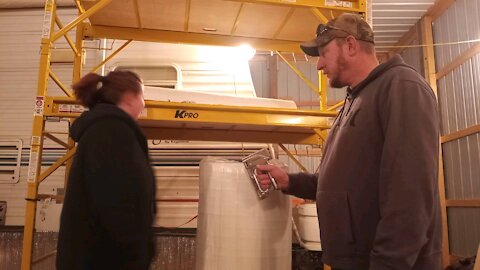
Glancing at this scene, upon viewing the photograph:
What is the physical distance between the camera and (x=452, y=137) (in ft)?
21.2

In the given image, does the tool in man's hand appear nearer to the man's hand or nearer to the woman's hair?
the man's hand

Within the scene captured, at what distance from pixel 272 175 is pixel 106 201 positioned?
1.13 meters

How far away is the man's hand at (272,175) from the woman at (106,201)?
2.95ft

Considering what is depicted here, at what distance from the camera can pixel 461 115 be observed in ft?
Result: 20.8

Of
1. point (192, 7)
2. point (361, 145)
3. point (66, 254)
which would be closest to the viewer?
point (361, 145)

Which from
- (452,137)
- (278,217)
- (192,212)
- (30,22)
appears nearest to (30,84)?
(30,22)

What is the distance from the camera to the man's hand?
2.44 metres

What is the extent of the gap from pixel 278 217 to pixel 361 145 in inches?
55.1

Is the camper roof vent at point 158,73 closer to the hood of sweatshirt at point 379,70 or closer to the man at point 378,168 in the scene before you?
the man at point 378,168

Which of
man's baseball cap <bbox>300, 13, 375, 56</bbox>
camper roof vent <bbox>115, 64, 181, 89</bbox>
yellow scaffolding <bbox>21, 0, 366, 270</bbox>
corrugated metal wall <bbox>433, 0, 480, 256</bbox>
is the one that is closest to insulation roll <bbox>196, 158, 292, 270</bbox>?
yellow scaffolding <bbox>21, 0, 366, 270</bbox>

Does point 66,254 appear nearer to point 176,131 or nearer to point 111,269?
point 111,269

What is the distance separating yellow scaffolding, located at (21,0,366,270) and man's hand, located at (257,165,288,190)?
Answer: 79cm

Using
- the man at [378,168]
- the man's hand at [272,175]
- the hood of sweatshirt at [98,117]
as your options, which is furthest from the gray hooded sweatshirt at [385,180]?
the hood of sweatshirt at [98,117]

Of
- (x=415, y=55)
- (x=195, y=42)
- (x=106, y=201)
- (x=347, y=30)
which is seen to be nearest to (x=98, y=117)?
(x=106, y=201)
